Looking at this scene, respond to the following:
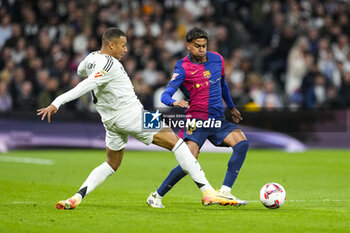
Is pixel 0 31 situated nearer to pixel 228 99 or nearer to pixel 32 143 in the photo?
pixel 32 143


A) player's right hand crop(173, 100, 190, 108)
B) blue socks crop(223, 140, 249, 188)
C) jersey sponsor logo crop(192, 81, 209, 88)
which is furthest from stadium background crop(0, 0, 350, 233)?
player's right hand crop(173, 100, 190, 108)

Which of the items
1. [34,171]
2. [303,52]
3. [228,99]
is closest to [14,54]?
[34,171]

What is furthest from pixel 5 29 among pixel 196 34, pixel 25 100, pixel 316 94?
pixel 196 34

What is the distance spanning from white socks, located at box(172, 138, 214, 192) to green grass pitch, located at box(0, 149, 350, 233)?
354 mm

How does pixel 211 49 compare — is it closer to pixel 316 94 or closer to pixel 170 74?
pixel 170 74

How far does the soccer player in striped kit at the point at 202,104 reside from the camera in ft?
30.5

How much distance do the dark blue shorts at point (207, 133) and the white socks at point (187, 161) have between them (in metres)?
0.53

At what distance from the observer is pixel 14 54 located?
21406 mm

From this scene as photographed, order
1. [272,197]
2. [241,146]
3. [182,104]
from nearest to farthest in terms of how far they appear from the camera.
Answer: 1. [182,104]
2. [272,197]
3. [241,146]

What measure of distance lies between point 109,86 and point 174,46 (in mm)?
13972

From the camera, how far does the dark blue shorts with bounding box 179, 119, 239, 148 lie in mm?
9383

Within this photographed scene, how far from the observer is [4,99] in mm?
20250

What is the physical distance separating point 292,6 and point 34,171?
12.4 meters

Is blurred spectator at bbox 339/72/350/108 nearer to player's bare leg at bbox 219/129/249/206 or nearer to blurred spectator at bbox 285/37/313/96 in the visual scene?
blurred spectator at bbox 285/37/313/96
